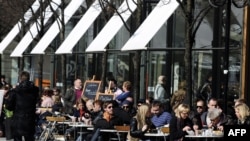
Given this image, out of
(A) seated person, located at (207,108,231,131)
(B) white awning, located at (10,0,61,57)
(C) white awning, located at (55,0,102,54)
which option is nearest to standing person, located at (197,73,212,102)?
(C) white awning, located at (55,0,102,54)

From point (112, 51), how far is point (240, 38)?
7591 millimetres

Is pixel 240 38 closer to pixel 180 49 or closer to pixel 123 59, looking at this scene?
pixel 180 49

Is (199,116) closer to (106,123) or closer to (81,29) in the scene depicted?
(106,123)

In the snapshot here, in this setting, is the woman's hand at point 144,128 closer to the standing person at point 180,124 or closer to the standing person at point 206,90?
the standing person at point 180,124

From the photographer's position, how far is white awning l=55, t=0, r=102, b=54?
27.5 meters

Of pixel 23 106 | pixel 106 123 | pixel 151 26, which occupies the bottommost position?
pixel 106 123

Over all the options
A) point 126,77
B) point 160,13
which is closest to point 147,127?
point 160,13

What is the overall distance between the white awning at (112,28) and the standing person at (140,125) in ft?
28.1

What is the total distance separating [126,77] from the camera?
3119 centimetres

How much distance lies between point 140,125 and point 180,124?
4.34ft

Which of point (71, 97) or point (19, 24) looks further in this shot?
point (19, 24)

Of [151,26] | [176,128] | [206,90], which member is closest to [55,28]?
[206,90]

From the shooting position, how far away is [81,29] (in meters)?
28.5

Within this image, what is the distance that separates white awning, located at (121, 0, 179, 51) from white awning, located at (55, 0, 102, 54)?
511cm
